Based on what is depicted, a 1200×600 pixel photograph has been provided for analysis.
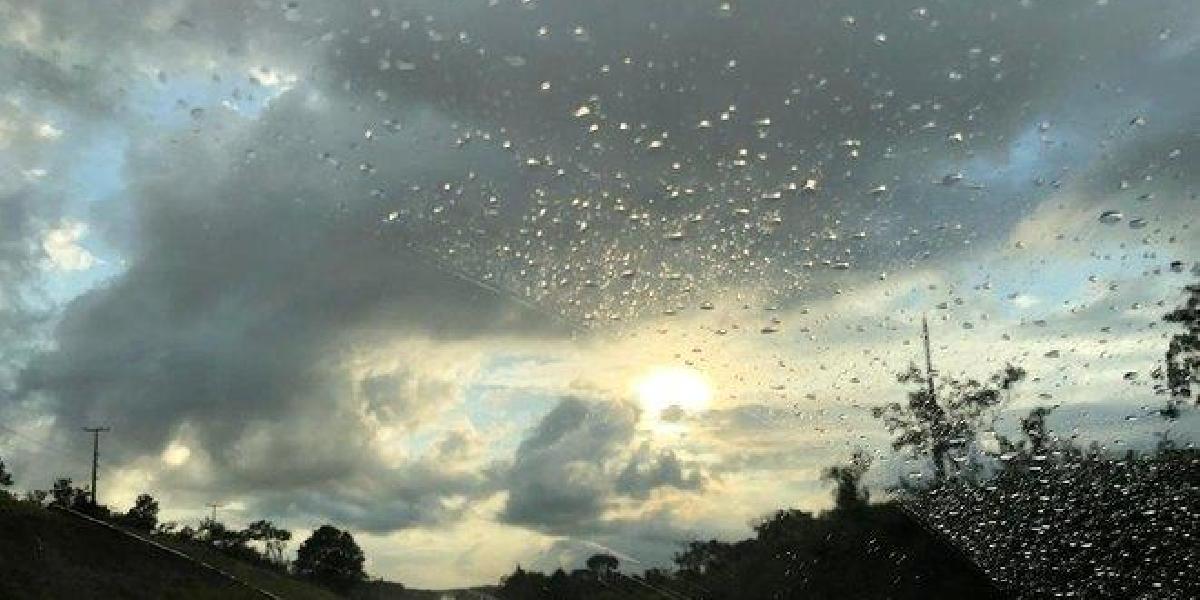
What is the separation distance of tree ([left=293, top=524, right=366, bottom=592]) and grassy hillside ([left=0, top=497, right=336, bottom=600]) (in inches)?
2642

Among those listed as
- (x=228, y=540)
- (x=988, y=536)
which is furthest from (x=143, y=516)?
(x=988, y=536)

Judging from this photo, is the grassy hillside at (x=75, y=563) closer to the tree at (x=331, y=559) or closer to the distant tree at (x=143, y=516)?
the distant tree at (x=143, y=516)

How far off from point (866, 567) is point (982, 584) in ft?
20.1

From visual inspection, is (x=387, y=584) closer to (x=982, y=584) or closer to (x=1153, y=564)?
(x=982, y=584)

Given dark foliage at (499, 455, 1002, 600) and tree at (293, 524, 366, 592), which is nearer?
dark foliage at (499, 455, 1002, 600)

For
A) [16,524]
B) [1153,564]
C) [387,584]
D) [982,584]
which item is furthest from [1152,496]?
[387,584]

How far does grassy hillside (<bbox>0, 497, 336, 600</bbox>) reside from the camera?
22.0m

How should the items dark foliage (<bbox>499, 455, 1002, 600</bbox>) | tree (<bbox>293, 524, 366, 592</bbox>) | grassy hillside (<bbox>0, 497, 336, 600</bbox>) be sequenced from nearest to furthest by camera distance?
grassy hillside (<bbox>0, 497, 336, 600</bbox>), dark foliage (<bbox>499, 455, 1002, 600</bbox>), tree (<bbox>293, 524, 366, 592</bbox>)

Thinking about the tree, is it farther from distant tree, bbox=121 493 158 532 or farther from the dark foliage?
the dark foliage

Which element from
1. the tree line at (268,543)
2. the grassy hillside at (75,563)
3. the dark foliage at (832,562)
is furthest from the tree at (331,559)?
the grassy hillside at (75,563)

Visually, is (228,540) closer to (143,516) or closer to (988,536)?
(143,516)

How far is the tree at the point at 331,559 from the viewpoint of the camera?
95.7m

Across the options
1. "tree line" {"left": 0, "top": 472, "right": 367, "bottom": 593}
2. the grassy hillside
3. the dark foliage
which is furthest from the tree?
the grassy hillside

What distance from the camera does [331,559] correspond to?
99000 millimetres
